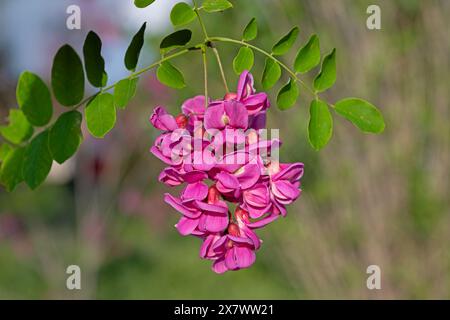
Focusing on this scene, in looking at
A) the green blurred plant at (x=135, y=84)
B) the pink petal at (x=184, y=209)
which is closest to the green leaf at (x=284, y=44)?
the green blurred plant at (x=135, y=84)

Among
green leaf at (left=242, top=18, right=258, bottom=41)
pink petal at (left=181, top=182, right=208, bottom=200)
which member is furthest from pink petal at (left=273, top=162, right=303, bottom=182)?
green leaf at (left=242, top=18, right=258, bottom=41)

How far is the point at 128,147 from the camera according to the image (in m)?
4.06

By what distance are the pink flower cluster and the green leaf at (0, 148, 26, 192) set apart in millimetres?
308

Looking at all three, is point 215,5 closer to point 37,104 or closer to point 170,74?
point 170,74

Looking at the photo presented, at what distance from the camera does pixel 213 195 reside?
83cm

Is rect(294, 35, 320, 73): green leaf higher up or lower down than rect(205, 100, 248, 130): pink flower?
higher up

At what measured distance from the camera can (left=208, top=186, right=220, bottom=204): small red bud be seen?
0.83 meters

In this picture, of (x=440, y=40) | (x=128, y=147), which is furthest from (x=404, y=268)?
(x=128, y=147)

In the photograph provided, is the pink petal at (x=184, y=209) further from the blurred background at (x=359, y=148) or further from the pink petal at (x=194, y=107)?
the blurred background at (x=359, y=148)

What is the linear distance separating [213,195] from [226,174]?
46mm

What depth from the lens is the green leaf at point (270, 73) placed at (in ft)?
3.05

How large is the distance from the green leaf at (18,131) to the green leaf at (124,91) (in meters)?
0.27

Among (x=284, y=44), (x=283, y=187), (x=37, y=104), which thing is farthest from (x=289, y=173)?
(x=37, y=104)

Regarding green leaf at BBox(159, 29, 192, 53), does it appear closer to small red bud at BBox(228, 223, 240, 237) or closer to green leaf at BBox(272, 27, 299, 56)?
green leaf at BBox(272, 27, 299, 56)
